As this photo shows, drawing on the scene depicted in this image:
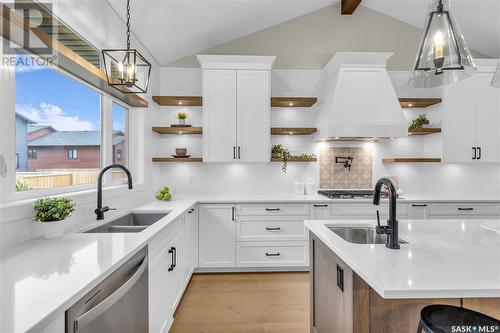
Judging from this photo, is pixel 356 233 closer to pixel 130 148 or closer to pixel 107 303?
pixel 107 303

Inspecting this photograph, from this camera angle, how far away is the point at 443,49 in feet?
5.17

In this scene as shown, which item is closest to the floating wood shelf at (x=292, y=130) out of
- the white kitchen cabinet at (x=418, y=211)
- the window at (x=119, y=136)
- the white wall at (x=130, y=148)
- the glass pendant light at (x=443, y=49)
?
the white kitchen cabinet at (x=418, y=211)

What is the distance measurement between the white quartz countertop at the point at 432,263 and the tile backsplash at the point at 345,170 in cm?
222

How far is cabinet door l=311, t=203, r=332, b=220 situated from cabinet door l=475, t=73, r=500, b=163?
7.34 feet

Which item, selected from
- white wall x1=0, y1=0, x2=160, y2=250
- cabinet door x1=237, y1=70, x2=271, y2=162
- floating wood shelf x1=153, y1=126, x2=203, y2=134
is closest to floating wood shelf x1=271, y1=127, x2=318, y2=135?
cabinet door x1=237, y1=70, x2=271, y2=162

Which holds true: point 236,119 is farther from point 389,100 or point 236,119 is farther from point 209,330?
point 209,330

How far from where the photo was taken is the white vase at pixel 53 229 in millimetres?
1566

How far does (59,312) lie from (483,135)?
4.79 metres

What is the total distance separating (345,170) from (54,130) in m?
3.54

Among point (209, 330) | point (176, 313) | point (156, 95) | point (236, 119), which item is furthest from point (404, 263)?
point (156, 95)

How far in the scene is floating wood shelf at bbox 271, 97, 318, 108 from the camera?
370 centimetres

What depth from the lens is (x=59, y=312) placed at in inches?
33.5
